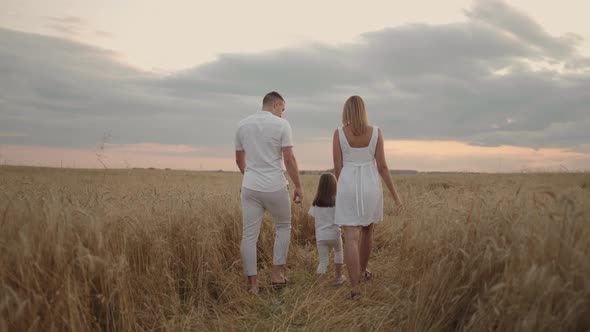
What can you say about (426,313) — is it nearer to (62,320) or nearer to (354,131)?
(354,131)

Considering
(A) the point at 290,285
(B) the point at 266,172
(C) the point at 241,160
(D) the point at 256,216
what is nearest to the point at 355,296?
(A) the point at 290,285

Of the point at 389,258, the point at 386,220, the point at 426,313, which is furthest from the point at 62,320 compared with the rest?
the point at 386,220

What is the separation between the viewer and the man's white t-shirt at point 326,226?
5707 millimetres

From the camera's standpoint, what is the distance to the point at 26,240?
126 inches

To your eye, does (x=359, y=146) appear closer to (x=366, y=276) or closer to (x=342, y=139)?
(x=342, y=139)

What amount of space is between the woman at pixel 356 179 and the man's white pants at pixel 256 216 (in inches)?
28.9

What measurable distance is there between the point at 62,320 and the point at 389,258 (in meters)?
5.13

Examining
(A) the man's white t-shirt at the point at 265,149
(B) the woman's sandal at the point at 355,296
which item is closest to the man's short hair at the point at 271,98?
(A) the man's white t-shirt at the point at 265,149

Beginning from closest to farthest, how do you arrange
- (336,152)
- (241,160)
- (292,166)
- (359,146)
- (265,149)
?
(359,146) < (336,152) < (265,149) < (292,166) < (241,160)

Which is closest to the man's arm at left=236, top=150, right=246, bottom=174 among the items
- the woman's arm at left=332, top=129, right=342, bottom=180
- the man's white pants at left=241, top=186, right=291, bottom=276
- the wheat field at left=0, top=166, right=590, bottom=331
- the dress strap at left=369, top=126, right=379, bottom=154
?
the man's white pants at left=241, top=186, right=291, bottom=276

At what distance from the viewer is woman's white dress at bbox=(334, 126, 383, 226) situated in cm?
508

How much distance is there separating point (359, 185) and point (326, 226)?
2.96 feet

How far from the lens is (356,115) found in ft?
16.3

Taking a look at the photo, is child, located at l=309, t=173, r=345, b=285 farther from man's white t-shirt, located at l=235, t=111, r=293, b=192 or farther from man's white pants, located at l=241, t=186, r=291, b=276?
man's white t-shirt, located at l=235, t=111, r=293, b=192
